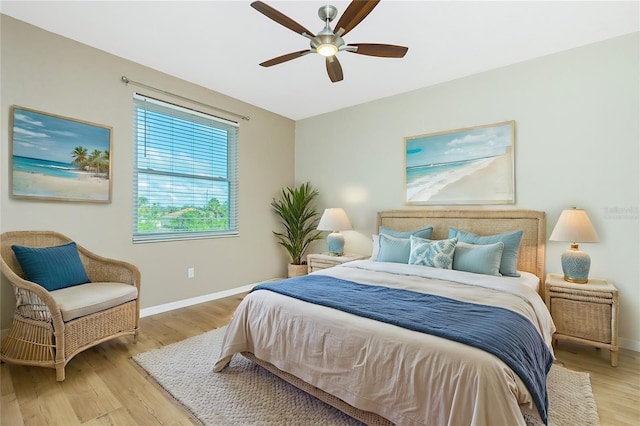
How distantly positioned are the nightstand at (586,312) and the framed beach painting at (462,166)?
1.03m

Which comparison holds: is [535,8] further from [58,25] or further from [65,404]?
[65,404]

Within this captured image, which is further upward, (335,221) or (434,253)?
(335,221)

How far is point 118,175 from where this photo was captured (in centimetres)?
317

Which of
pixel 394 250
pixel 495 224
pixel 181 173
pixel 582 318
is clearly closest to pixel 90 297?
pixel 181 173

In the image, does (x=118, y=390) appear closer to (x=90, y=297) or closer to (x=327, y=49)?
(x=90, y=297)

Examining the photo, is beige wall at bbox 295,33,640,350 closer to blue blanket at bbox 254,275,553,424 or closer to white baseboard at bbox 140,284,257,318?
blue blanket at bbox 254,275,553,424

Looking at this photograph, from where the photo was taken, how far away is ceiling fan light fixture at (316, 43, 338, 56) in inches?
84.2

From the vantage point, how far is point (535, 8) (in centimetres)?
233

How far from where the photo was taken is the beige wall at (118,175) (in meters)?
2.56

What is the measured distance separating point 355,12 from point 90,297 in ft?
9.04

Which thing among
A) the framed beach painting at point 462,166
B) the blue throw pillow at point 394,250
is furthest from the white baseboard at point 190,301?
the framed beach painting at point 462,166

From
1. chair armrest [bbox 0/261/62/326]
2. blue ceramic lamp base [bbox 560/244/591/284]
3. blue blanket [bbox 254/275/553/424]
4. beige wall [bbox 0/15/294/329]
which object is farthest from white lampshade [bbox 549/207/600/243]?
chair armrest [bbox 0/261/62/326]

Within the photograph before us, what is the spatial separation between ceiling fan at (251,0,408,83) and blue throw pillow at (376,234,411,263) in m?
1.86

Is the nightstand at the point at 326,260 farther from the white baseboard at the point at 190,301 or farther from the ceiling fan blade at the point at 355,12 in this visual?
the ceiling fan blade at the point at 355,12
